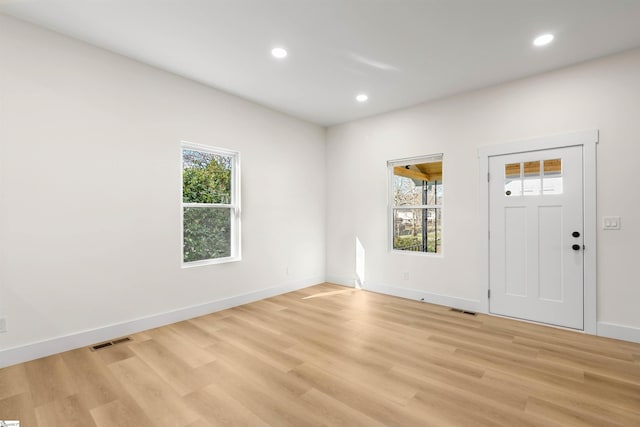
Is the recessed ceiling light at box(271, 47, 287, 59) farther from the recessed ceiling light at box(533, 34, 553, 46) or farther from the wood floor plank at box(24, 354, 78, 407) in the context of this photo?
the wood floor plank at box(24, 354, 78, 407)

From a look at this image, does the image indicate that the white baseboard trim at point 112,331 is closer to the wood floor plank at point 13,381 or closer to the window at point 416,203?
the wood floor plank at point 13,381

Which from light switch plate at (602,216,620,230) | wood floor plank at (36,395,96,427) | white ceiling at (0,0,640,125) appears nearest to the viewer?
wood floor plank at (36,395,96,427)

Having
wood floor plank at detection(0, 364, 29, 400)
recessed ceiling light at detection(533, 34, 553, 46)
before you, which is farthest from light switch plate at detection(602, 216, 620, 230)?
wood floor plank at detection(0, 364, 29, 400)

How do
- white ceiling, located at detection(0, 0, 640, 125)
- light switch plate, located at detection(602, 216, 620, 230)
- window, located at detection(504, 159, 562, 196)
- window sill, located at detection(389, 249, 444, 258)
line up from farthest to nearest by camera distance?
window sill, located at detection(389, 249, 444, 258) < window, located at detection(504, 159, 562, 196) < light switch plate, located at detection(602, 216, 620, 230) < white ceiling, located at detection(0, 0, 640, 125)

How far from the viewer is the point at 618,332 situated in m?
3.05

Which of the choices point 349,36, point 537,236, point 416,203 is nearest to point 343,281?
point 416,203

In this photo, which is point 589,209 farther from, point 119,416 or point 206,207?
point 119,416

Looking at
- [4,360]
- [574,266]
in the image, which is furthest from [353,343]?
[4,360]

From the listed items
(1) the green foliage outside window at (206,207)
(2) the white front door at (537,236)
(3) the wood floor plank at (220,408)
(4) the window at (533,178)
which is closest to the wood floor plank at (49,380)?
(3) the wood floor plank at (220,408)

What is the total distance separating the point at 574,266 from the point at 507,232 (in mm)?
726

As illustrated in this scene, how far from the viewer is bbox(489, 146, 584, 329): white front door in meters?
3.31

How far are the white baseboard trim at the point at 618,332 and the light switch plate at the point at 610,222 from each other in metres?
1.00

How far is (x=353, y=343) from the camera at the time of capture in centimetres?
299

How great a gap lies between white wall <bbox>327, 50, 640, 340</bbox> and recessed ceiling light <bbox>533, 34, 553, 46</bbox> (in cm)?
74
